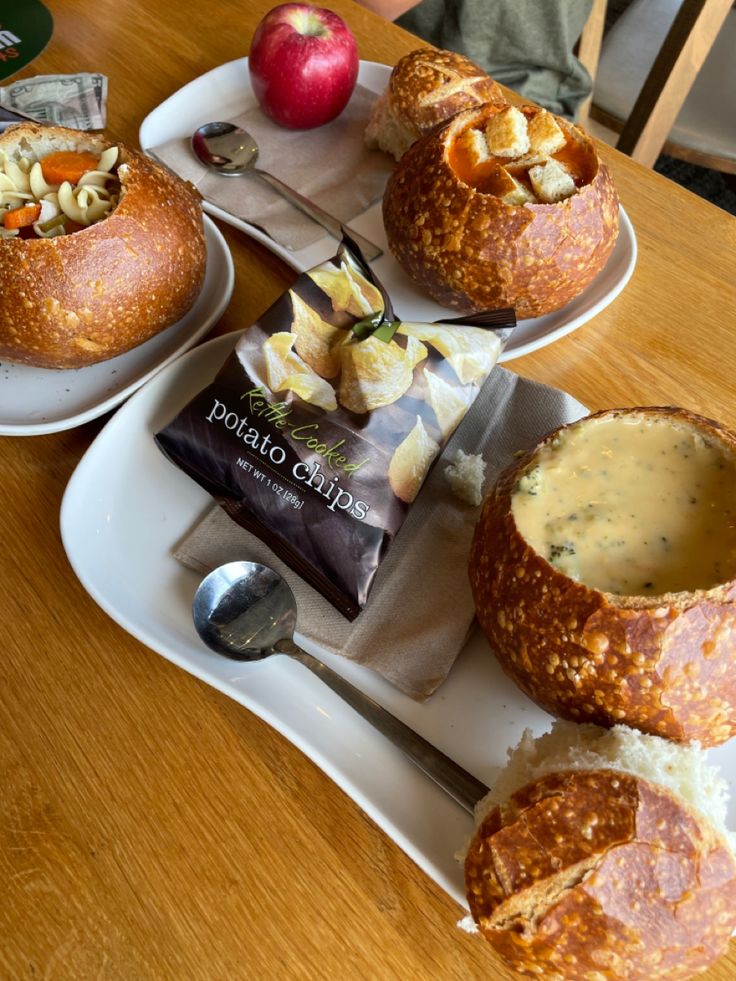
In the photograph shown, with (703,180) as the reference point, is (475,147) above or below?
above

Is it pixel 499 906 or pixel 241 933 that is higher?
pixel 499 906

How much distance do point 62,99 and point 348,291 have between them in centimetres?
55

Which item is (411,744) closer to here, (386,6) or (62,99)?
(62,99)

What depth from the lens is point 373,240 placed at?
0.88 metres

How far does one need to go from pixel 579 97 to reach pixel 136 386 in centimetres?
98

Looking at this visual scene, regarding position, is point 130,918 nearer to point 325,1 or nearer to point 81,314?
point 81,314

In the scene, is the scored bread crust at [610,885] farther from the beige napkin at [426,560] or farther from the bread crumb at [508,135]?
the bread crumb at [508,135]

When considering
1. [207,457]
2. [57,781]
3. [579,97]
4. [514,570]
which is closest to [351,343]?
[207,457]

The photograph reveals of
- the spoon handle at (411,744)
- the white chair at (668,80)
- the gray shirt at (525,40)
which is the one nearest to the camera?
the spoon handle at (411,744)

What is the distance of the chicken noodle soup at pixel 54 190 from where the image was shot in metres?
0.68

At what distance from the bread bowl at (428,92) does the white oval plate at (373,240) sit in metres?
0.09

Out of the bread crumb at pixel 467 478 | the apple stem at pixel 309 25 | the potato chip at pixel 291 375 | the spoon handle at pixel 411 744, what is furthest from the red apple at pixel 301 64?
the spoon handle at pixel 411 744

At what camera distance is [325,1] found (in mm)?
1105

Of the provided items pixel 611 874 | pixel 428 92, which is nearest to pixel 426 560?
pixel 611 874
